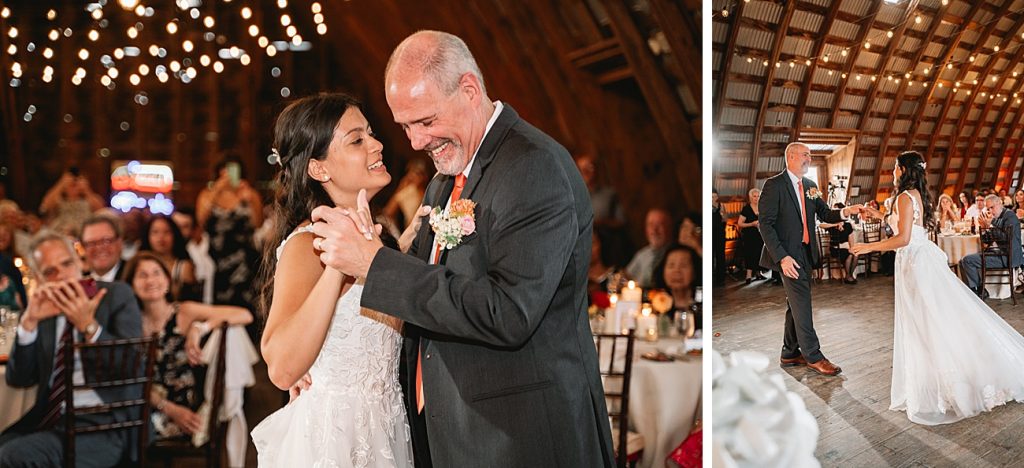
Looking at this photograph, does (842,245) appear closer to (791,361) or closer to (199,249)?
(791,361)

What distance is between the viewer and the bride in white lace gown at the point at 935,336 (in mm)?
1863

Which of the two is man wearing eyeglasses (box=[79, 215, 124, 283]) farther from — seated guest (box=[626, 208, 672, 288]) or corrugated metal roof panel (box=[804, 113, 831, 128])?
corrugated metal roof panel (box=[804, 113, 831, 128])

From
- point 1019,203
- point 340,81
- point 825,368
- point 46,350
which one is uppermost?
point 340,81

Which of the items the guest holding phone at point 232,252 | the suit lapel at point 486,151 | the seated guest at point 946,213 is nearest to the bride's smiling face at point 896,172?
the seated guest at point 946,213

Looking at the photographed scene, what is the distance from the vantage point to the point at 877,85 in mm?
1964

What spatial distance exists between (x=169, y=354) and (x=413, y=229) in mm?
2665

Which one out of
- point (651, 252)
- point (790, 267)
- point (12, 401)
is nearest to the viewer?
point (790, 267)

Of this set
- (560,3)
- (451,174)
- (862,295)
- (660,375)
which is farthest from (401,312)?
(560,3)

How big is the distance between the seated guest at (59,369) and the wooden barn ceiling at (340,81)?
1.27m

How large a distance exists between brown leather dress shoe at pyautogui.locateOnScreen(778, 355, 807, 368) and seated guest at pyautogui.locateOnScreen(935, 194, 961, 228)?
513 millimetres

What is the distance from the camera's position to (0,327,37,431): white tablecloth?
346cm

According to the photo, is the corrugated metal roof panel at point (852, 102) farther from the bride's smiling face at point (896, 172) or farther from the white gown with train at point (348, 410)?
the white gown with train at point (348, 410)

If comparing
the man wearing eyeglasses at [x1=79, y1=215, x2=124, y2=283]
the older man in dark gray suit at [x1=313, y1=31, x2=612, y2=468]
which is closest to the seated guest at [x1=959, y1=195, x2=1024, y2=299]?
the older man in dark gray suit at [x1=313, y1=31, x2=612, y2=468]

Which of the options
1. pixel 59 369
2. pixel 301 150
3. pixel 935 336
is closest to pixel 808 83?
pixel 935 336
